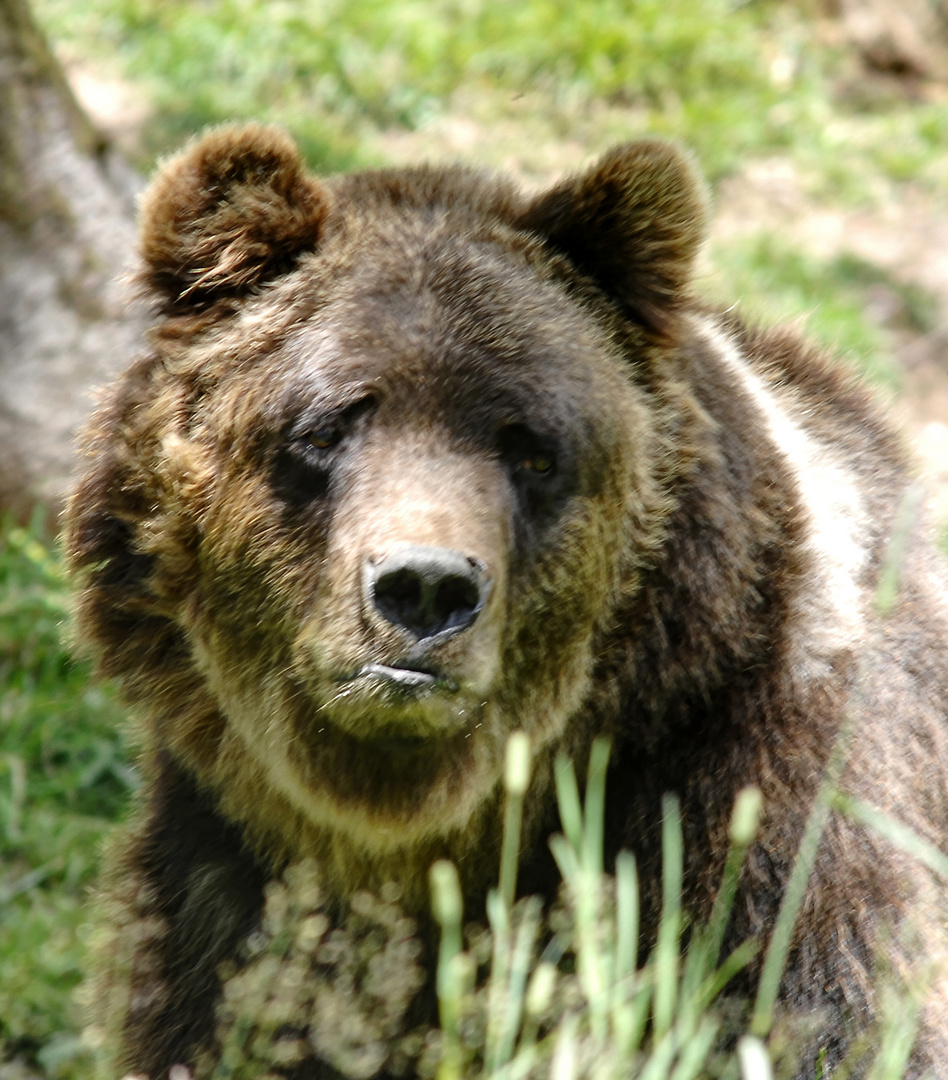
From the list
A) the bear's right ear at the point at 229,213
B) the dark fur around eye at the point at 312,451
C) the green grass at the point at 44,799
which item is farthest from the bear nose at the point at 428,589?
the green grass at the point at 44,799

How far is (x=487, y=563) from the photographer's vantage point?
118 inches

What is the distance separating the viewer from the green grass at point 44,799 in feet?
15.1

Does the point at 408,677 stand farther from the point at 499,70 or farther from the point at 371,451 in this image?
the point at 499,70

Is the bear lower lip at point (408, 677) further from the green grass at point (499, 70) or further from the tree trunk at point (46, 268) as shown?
the green grass at point (499, 70)

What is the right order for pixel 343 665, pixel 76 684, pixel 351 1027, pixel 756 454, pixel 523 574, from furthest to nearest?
pixel 76 684 → pixel 756 454 → pixel 523 574 → pixel 343 665 → pixel 351 1027

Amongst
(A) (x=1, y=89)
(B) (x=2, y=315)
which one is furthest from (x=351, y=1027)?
(A) (x=1, y=89)

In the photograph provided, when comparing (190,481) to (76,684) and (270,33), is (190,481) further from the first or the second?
(270,33)

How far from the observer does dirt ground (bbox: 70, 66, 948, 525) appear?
27.8 feet

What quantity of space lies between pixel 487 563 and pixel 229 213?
1.06m

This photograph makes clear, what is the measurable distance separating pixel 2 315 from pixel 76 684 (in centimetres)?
182

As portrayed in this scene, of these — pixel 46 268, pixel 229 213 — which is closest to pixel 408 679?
pixel 229 213

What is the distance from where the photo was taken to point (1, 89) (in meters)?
6.67

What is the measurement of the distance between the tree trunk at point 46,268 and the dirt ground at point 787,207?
152 cm

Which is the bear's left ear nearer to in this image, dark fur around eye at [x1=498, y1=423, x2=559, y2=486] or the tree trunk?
dark fur around eye at [x1=498, y1=423, x2=559, y2=486]
